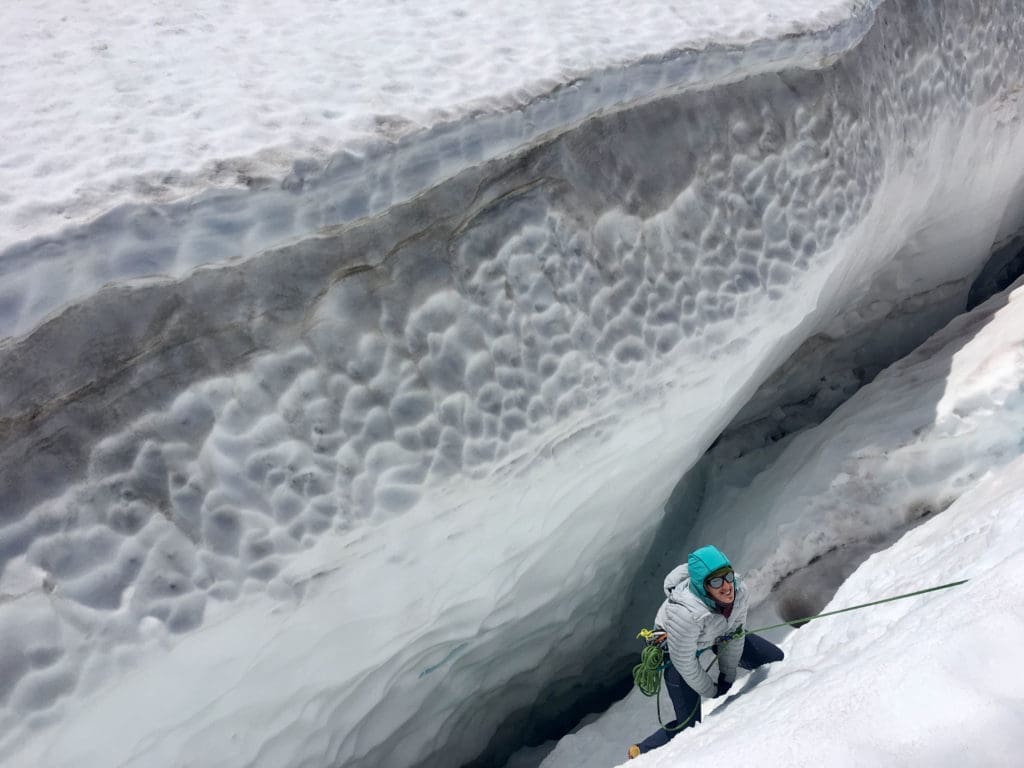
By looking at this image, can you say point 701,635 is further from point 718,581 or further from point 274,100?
point 274,100

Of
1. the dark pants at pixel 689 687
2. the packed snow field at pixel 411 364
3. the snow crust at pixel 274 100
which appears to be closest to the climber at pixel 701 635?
the dark pants at pixel 689 687

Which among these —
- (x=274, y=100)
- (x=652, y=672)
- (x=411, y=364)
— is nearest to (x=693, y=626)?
(x=652, y=672)

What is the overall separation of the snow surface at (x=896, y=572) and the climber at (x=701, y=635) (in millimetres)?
35

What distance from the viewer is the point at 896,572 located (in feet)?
4.61

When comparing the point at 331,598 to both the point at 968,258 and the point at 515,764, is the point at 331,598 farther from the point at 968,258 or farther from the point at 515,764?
the point at 968,258

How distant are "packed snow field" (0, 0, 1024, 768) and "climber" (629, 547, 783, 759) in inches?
8.4

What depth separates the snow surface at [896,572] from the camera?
2.72ft

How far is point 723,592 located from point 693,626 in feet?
0.23

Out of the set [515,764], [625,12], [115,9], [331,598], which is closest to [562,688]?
[515,764]

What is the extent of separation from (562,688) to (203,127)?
1.40 m

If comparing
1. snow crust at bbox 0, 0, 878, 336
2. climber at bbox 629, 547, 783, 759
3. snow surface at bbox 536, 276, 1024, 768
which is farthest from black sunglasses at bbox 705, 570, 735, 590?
snow crust at bbox 0, 0, 878, 336

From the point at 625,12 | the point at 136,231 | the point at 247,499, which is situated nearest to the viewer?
the point at 136,231

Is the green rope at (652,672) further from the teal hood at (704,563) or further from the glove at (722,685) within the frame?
the teal hood at (704,563)

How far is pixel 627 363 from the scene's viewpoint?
1348 mm
